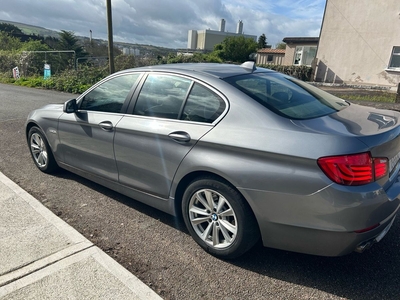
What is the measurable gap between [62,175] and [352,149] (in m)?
3.86

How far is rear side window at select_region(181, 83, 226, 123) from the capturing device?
2558 millimetres

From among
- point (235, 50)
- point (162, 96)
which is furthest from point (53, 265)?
point (235, 50)

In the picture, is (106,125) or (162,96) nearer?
(162,96)

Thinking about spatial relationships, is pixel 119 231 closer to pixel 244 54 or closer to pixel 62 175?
pixel 62 175

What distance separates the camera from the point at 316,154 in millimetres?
2006

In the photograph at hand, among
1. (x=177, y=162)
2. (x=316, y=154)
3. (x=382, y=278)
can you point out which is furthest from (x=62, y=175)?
(x=382, y=278)

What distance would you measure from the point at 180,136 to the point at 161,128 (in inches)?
10.0

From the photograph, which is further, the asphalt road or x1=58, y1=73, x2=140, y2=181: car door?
x1=58, y1=73, x2=140, y2=181: car door

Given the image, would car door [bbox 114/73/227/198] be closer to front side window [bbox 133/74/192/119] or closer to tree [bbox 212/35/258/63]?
front side window [bbox 133/74/192/119]

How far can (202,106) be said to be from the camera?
8.72 feet

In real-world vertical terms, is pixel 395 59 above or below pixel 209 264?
above

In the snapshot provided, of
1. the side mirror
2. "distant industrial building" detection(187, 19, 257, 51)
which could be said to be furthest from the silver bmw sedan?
"distant industrial building" detection(187, 19, 257, 51)

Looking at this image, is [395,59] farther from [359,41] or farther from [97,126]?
[97,126]

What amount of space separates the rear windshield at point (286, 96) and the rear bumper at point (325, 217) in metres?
0.67
